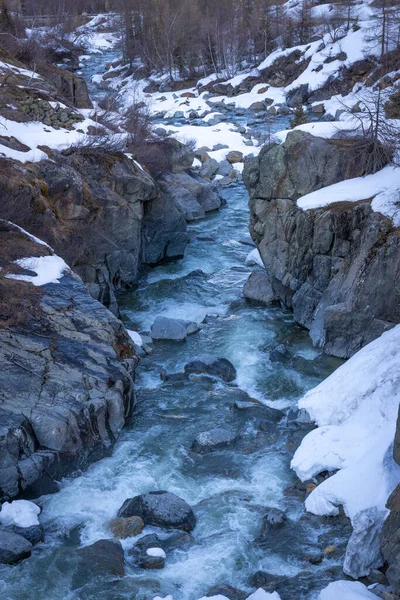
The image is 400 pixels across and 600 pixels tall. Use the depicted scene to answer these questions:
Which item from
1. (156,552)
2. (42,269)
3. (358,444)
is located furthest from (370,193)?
(156,552)

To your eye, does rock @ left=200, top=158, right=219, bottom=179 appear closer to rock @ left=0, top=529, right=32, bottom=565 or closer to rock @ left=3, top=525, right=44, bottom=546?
rock @ left=3, top=525, right=44, bottom=546

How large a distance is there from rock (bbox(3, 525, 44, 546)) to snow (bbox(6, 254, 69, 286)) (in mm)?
5359

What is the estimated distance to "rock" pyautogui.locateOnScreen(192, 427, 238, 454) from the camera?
36.7ft

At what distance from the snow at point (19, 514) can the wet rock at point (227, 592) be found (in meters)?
2.71

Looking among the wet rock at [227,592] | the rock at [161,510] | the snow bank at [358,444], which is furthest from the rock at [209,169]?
the wet rock at [227,592]

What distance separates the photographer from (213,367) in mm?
13805

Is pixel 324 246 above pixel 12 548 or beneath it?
above

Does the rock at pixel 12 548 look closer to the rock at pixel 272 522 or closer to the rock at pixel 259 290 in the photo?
the rock at pixel 272 522

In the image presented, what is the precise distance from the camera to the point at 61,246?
16.3 metres

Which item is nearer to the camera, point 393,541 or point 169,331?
point 393,541

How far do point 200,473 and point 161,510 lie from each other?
1285mm

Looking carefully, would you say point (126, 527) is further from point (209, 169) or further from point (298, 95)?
point (298, 95)

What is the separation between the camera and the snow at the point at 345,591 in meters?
7.32

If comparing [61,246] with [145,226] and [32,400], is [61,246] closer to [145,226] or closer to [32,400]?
[145,226]
